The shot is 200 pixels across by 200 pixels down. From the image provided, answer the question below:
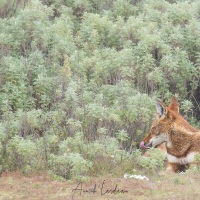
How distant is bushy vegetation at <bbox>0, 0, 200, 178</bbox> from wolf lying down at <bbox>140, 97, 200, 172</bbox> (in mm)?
578

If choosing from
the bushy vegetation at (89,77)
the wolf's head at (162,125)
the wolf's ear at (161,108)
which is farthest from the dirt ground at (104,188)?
the wolf's ear at (161,108)

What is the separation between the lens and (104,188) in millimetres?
8055

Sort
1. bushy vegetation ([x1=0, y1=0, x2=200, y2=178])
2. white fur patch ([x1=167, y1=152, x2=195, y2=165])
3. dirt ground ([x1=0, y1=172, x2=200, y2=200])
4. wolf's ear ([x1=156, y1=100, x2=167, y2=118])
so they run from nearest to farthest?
dirt ground ([x1=0, y1=172, x2=200, y2=200]), bushy vegetation ([x1=0, y1=0, x2=200, y2=178]), white fur patch ([x1=167, y1=152, x2=195, y2=165]), wolf's ear ([x1=156, y1=100, x2=167, y2=118])

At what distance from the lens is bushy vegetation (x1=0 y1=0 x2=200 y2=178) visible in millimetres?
9242

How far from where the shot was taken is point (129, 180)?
8.42 meters

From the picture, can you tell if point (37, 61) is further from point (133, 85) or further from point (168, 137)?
point (168, 137)

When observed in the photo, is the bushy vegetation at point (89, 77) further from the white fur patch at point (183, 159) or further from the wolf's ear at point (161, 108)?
the wolf's ear at point (161, 108)

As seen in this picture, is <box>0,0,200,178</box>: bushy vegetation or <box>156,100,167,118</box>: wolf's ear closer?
<box>0,0,200,178</box>: bushy vegetation

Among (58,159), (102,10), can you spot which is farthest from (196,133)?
(102,10)

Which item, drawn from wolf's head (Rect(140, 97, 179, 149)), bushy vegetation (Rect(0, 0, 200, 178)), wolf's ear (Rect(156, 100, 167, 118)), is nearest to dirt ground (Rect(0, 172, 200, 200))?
bushy vegetation (Rect(0, 0, 200, 178))

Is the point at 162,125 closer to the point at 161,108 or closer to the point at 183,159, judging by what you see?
the point at 161,108

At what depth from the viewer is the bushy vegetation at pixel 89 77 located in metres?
9.24

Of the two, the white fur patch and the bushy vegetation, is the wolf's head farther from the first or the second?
the bushy vegetation

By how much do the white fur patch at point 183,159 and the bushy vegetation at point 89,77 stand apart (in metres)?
0.63
